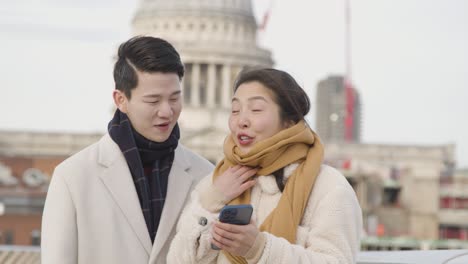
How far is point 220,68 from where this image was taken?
3905 inches

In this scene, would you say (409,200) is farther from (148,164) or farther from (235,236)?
(235,236)

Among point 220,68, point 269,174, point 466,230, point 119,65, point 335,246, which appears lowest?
point 466,230

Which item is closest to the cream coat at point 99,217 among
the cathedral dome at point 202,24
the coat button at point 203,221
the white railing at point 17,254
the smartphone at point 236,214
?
the coat button at point 203,221

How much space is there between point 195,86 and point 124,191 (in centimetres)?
9092

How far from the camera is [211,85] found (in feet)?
318

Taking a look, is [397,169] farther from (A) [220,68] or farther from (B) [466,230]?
(A) [220,68]

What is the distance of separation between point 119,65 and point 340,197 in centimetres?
158

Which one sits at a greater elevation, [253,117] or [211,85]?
[211,85]

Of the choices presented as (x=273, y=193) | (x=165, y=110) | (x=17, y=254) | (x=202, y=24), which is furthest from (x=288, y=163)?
(x=202, y=24)

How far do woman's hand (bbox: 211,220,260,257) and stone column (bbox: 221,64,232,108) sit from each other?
295 ft

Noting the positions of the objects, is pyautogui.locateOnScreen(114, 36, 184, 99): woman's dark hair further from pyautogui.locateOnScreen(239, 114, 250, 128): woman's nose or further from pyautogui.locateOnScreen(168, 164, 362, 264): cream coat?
pyautogui.locateOnScreen(168, 164, 362, 264): cream coat

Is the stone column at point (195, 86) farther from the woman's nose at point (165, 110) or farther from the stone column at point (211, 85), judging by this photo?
the woman's nose at point (165, 110)

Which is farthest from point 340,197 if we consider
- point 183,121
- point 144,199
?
point 183,121

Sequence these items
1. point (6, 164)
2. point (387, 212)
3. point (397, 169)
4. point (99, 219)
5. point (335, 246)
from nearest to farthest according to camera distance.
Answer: point (335, 246), point (99, 219), point (6, 164), point (387, 212), point (397, 169)
